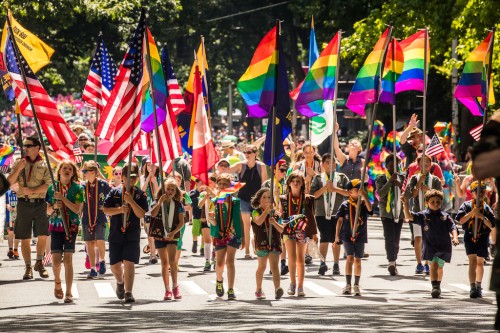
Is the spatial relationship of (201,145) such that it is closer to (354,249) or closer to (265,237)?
(265,237)

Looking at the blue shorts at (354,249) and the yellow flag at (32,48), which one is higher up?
the yellow flag at (32,48)

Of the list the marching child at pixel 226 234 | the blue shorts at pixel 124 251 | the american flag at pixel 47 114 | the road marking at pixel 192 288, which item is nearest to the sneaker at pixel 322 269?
the road marking at pixel 192 288

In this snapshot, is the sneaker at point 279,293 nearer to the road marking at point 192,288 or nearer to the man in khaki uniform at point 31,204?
the road marking at point 192,288

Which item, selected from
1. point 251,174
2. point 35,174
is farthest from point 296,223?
point 251,174

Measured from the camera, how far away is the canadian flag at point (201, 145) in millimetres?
16812

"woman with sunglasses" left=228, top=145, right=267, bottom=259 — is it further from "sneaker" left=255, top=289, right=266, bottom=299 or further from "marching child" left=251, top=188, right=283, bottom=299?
"sneaker" left=255, top=289, right=266, bottom=299

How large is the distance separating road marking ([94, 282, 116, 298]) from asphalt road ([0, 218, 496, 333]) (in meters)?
0.01

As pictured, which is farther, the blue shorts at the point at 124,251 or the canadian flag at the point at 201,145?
the canadian flag at the point at 201,145

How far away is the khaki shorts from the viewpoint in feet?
57.1

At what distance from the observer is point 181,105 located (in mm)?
20047

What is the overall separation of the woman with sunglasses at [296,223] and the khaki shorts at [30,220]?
11.0 ft

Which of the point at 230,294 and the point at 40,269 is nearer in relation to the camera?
the point at 230,294

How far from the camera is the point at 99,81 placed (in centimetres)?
2041

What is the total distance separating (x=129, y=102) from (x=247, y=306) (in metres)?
3.31
